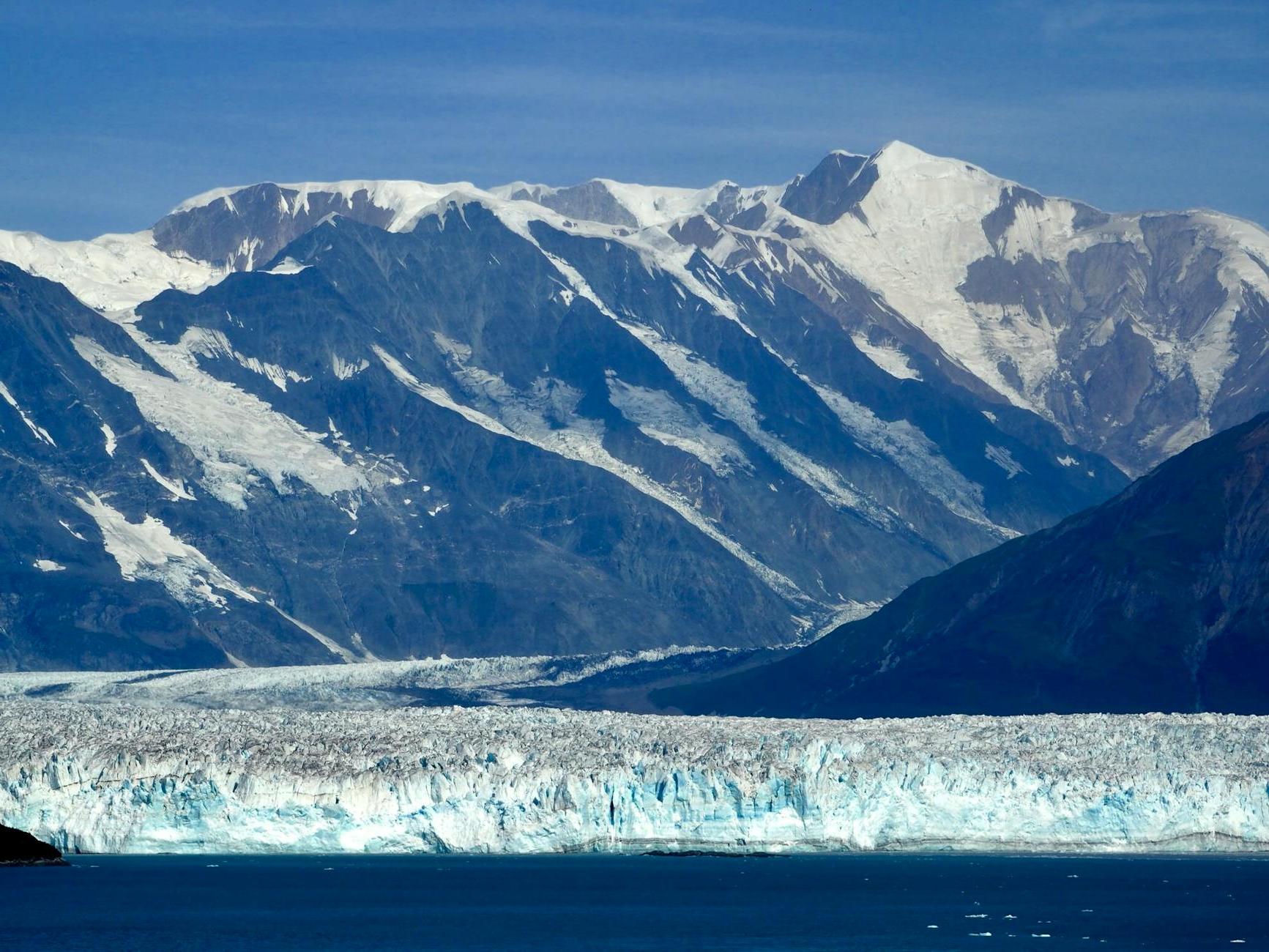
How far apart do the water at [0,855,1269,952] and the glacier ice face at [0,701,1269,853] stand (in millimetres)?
3443

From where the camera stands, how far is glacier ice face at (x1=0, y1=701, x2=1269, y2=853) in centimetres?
17412

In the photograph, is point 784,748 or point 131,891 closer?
point 131,891

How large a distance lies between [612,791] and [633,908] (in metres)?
14.9

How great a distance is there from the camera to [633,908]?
165m

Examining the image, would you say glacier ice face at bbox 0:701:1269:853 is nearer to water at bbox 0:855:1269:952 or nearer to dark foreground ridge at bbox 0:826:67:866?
dark foreground ridge at bbox 0:826:67:866

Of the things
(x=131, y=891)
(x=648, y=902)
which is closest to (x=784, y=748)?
(x=648, y=902)

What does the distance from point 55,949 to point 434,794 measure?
41153 mm

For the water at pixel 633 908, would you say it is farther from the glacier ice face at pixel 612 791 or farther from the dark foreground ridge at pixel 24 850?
the glacier ice face at pixel 612 791

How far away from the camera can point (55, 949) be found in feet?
451

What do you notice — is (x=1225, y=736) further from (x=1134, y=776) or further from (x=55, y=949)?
Answer: (x=55, y=949)

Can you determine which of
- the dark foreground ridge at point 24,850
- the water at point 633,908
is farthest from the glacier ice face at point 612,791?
the water at point 633,908

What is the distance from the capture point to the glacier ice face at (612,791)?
571 feet

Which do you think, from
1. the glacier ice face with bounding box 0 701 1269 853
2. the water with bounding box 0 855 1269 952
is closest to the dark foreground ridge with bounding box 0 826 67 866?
the glacier ice face with bounding box 0 701 1269 853

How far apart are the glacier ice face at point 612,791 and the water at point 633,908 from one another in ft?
11.3
